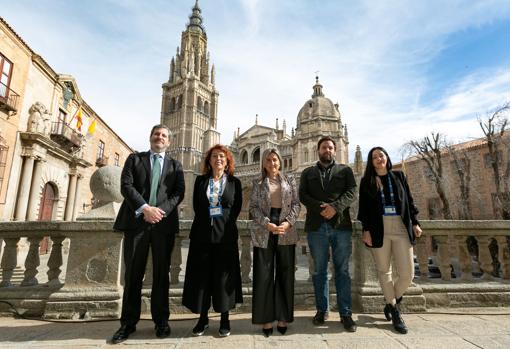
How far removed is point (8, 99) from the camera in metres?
11.0

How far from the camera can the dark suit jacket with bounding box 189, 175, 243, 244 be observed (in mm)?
2861

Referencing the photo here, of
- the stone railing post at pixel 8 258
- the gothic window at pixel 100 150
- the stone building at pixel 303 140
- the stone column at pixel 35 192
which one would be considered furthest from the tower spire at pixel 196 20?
the stone railing post at pixel 8 258

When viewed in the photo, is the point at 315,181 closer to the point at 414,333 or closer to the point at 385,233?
the point at 385,233

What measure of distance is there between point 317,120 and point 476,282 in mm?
33432

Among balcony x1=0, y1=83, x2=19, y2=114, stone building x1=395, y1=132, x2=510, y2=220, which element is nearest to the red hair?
balcony x1=0, y1=83, x2=19, y2=114

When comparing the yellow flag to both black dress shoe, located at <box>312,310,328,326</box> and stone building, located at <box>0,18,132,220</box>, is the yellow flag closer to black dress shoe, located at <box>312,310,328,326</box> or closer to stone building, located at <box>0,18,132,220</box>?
stone building, located at <box>0,18,132,220</box>

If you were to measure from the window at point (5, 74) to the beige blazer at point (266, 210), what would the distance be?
13.2 metres

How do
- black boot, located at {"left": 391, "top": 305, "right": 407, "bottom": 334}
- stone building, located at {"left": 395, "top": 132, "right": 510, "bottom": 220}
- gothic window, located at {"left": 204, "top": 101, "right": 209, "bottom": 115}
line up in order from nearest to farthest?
black boot, located at {"left": 391, "top": 305, "right": 407, "bottom": 334} < stone building, located at {"left": 395, "top": 132, "right": 510, "bottom": 220} < gothic window, located at {"left": 204, "top": 101, "right": 209, "bottom": 115}

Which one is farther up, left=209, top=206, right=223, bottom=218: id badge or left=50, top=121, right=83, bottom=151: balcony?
left=50, top=121, right=83, bottom=151: balcony

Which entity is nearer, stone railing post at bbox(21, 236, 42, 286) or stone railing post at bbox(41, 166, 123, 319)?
stone railing post at bbox(41, 166, 123, 319)

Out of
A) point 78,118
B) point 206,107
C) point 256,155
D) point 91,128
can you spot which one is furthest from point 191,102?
point 78,118

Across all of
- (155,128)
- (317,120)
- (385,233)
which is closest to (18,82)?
(155,128)

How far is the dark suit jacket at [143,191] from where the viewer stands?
2.85m

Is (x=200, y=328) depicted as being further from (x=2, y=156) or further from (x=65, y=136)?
(x=65, y=136)
